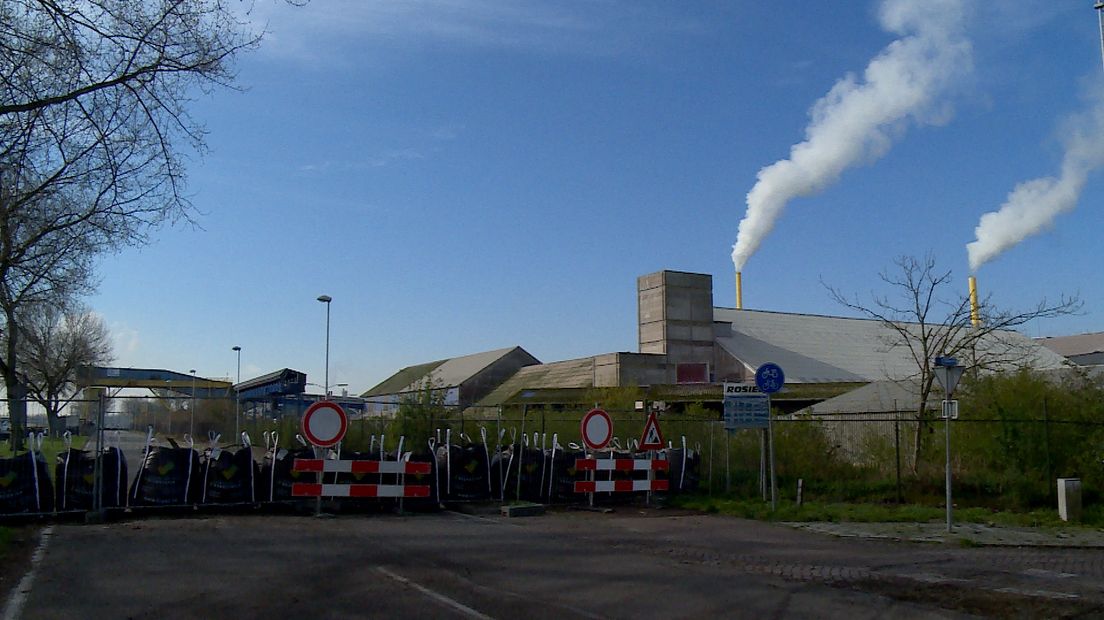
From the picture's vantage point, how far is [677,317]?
64.8m

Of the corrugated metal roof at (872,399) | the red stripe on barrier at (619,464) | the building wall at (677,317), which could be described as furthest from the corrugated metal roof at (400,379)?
the red stripe on barrier at (619,464)

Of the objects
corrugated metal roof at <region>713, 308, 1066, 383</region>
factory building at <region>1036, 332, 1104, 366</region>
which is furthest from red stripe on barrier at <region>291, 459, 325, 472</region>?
factory building at <region>1036, 332, 1104, 366</region>

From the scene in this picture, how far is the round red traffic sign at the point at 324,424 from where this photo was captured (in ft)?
52.5

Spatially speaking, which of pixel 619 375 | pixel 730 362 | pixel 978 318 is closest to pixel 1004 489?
pixel 978 318

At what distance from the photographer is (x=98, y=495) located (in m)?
15.1

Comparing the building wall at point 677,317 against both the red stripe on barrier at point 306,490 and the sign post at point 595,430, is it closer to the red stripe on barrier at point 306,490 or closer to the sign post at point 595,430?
the sign post at point 595,430

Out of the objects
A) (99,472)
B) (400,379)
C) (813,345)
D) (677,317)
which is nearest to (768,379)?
(99,472)

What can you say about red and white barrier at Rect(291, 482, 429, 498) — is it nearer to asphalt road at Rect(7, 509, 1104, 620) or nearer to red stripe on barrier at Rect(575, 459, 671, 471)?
asphalt road at Rect(7, 509, 1104, 620)

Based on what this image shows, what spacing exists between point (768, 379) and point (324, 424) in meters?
8.89

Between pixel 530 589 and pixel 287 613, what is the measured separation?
8.78 feet

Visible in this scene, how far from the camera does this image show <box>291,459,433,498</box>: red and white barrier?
16.3 meters

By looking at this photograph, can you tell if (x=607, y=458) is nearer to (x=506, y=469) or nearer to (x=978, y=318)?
(x=506, y=469)

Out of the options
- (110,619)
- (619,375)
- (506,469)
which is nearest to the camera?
(110,619)

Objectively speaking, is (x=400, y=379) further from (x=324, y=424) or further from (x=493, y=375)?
(x=324, y=424)
